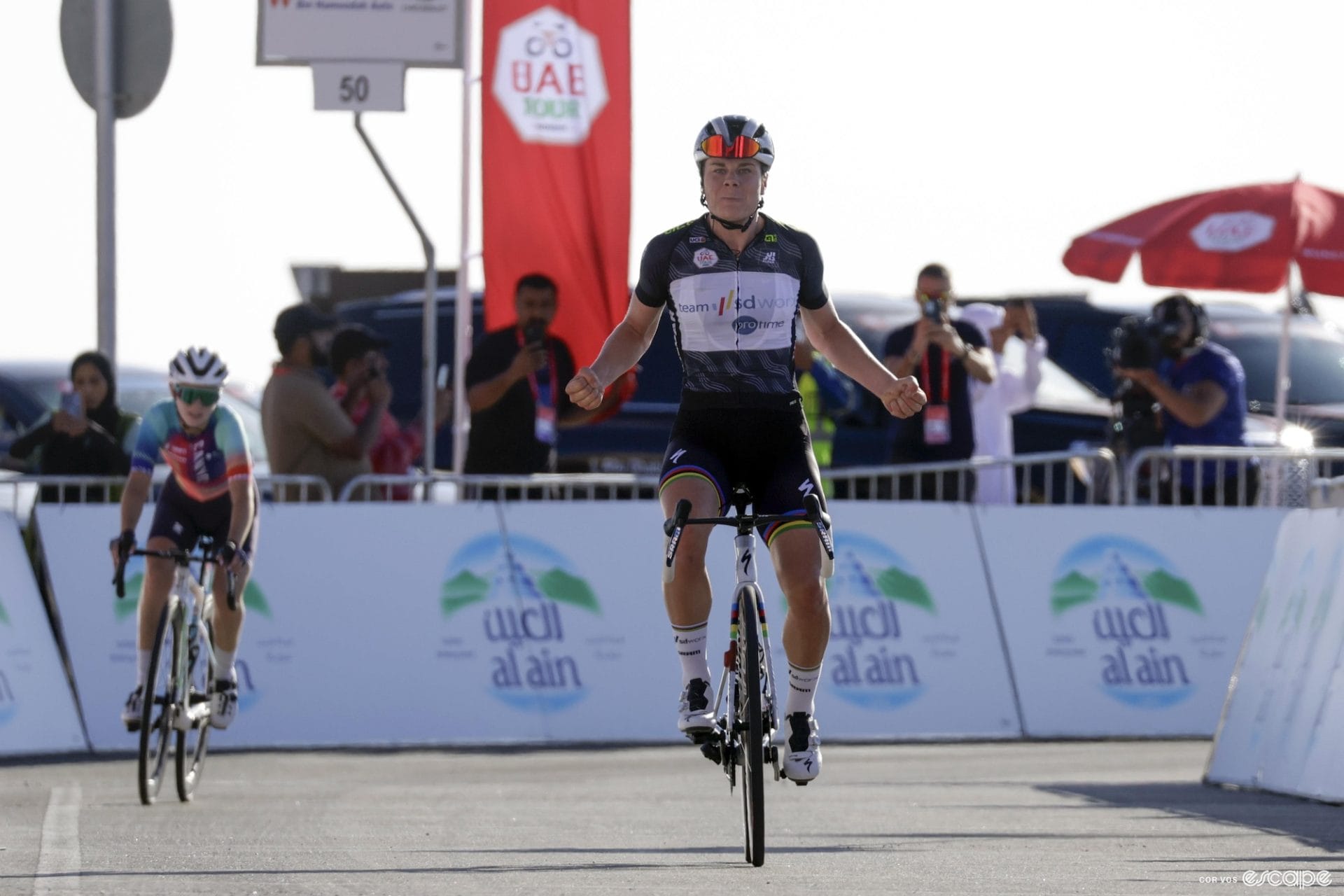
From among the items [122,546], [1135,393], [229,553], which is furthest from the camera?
[1135,393]

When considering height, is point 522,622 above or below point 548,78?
below

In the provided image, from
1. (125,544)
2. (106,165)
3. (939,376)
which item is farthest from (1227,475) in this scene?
(106,165)

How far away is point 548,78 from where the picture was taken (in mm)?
16141

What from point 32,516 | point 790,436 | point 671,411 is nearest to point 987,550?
point 671,411

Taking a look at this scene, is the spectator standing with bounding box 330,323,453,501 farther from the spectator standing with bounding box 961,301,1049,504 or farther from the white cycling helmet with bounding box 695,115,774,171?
the white cycling helmet with bounding box 695,115,774,171

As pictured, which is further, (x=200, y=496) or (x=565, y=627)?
(x=565, y=627)

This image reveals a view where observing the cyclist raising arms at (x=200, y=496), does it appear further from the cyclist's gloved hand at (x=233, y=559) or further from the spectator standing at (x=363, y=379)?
the spectator standing at (x=363, y=379)

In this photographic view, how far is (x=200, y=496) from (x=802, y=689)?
4527 mm

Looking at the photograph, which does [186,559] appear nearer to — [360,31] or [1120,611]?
[360,31]

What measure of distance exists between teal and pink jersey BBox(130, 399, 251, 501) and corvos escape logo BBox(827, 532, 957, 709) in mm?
4129

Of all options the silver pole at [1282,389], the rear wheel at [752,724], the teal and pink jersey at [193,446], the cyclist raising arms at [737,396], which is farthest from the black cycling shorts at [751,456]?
the silver pole at [1282,389]

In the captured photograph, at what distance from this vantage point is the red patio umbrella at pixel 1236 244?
1585 centimetres

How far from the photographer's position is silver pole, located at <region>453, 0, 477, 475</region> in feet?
52.4

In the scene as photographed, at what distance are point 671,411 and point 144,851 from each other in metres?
8.34
